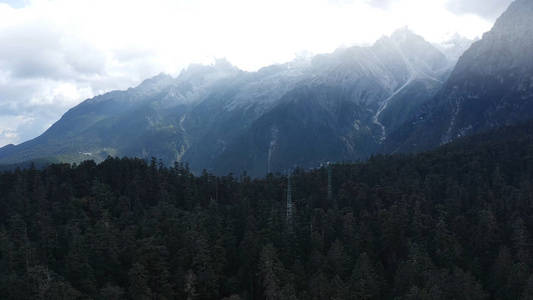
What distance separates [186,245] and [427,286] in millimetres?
50954

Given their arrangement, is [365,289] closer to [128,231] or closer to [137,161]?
[128,231]

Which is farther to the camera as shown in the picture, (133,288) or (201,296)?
(201,296)

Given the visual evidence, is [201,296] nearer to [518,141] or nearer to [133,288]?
[133,288]

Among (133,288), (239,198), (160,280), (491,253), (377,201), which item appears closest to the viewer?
(133,288)

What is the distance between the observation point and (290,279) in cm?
9288

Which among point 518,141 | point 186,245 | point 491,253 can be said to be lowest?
point 491,253

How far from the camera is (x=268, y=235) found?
113625 millimetres

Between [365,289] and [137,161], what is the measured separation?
99.5 meters

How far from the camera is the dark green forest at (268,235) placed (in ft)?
298

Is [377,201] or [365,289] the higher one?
[377,201]

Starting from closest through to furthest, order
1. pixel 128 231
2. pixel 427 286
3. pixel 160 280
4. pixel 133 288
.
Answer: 1. pixel 427 286
2. pixel 133 288
3. pixel 160 280
4. pixel 128 231

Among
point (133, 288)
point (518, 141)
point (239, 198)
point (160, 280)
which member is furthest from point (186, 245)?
point (518, 141)

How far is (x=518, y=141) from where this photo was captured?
177 m

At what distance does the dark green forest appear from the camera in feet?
298
